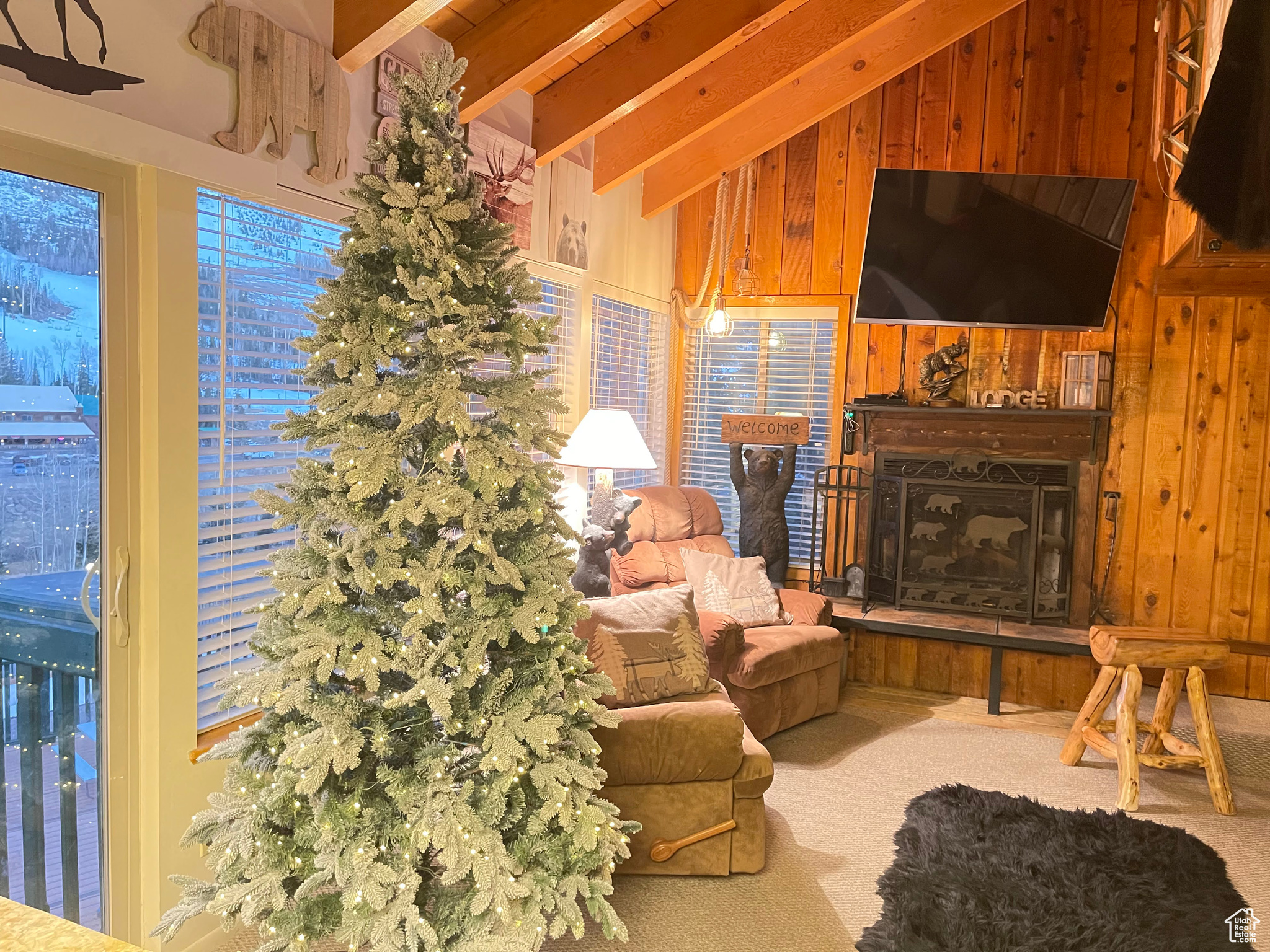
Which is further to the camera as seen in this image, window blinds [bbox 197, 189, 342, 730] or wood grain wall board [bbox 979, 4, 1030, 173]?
wood grain wall board [bbox 979, 4, 1030, 173]

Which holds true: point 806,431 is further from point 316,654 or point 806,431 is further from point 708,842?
point 316,654

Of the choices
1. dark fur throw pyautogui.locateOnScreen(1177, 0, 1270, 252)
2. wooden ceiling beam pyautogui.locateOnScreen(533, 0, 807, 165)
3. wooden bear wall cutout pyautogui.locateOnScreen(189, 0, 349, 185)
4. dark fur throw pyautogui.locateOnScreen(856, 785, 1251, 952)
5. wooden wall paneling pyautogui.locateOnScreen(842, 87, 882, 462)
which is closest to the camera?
dark fur throw pyautogui.locateOnScreen(1177, 0, 1270, 252)

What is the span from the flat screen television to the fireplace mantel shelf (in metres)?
0.49

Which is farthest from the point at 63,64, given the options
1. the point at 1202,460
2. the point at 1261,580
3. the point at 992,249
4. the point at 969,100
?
the point at 1261,580

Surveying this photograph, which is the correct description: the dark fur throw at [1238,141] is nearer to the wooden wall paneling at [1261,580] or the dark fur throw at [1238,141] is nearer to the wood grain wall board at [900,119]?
the wooden wall paneling at [1261,580]

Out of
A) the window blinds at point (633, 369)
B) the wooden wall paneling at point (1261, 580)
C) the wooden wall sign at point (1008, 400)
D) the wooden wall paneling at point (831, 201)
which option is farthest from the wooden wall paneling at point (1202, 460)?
the window blinds at point (633, 369)

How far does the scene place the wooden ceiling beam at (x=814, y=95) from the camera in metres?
4.64

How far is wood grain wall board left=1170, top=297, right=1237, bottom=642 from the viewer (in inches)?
184

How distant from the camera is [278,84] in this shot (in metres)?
2.61

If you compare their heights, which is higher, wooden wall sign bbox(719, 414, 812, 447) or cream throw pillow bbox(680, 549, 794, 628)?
wooden wall sign bbox(719, 414, 812, 447)

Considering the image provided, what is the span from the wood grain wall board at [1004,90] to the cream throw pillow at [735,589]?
8.84ft

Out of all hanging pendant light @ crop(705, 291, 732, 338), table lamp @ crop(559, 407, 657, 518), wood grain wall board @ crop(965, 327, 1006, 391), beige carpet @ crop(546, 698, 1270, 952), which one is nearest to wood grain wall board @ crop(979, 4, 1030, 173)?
wood grain wall board @ crop(965, 327, 1006, 391)

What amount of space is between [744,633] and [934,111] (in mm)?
3281

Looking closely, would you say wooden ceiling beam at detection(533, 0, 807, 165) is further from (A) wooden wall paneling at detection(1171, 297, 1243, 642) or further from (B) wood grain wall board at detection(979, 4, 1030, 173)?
(A) wooden wall paneling at detection(1171, 297, 1243, 642)
